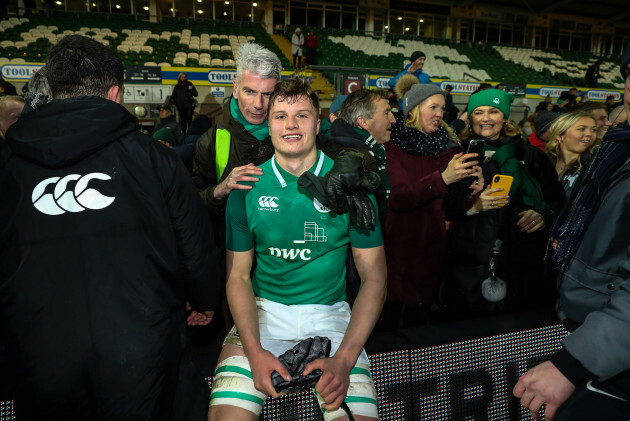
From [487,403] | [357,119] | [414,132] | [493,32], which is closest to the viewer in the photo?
[487,403]

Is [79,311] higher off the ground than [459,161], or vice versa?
[459,161]

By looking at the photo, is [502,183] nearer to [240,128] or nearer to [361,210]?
[361,210]

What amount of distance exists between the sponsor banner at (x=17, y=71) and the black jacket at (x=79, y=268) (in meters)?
12.9

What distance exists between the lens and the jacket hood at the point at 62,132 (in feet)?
3.60

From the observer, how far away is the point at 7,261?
3.70 ft

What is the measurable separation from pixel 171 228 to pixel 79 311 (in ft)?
1.21

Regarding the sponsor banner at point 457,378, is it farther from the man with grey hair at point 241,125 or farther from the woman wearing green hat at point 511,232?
the man with grey hair at point 241,125

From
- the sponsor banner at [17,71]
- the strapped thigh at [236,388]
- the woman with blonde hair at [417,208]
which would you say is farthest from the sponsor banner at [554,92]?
the sponsor banner at [17,71]

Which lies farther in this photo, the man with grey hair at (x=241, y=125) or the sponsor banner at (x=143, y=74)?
the sponsor banner at (x=143, y=74)

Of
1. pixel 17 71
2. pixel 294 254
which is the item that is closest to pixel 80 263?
pixel 294 254

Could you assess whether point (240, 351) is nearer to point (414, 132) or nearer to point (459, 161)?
point (459, 161)

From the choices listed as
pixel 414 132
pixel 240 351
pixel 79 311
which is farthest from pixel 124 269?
pixel 414 132

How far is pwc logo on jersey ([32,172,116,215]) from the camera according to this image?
112cm

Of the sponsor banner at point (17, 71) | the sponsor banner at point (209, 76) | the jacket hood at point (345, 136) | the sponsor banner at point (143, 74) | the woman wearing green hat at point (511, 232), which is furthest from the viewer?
the sponsor banner at point (209, 76)
